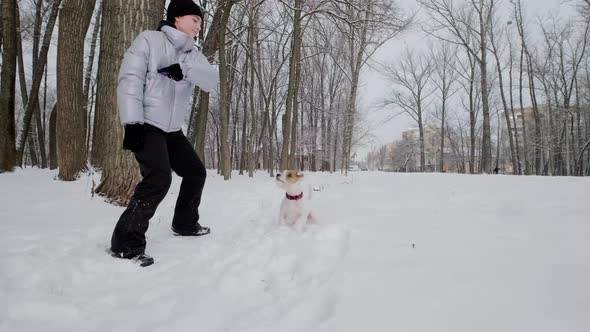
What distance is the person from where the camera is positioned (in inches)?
95.3

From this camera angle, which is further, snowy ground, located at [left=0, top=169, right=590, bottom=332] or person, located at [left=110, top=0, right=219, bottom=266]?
person, located at [left=110, top=0, right=219, bottom=266]

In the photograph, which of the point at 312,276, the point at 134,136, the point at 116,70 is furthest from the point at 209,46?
the point at 312,276

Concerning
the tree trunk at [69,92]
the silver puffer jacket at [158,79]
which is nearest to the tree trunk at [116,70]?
the silver puffer jacket at [158,79]

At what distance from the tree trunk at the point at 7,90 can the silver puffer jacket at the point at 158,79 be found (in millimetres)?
8691

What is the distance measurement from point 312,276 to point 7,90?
10505mm

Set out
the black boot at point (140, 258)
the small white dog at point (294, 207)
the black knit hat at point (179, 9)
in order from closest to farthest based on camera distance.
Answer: the black boot at point (140, 258)
the black knit hat at point (179, 9)
the small white dog at point (294, 207)

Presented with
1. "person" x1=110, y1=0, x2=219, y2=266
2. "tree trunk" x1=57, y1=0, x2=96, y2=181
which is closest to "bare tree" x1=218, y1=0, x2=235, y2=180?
"tree trunk" x1=57, y1=0, x2=96, y2=181

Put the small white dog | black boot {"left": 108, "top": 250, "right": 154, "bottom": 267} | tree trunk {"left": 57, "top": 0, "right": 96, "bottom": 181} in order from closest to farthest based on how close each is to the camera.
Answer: black boot {"left": 108, "top": 250, "right": 154, "bottom": 267} → the small white dog → tree trunk {"left": 57, "top": 0, "right": 96, "bottom": 181}

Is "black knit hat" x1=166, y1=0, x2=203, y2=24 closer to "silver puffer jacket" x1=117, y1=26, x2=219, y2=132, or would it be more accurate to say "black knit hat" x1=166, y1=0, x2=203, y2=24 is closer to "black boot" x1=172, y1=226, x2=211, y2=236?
"silver puffer jacket" x1=117, y1=26, x2=219, y2=132

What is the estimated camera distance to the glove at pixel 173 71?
2553mm

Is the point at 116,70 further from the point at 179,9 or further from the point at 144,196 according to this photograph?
the point at 144,196

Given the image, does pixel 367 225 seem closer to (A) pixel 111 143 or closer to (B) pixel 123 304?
(B) pixel 123 304

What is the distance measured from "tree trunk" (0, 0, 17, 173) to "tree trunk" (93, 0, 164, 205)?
641cm

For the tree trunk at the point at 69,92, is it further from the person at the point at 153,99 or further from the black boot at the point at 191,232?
the person at the point at 153,99
